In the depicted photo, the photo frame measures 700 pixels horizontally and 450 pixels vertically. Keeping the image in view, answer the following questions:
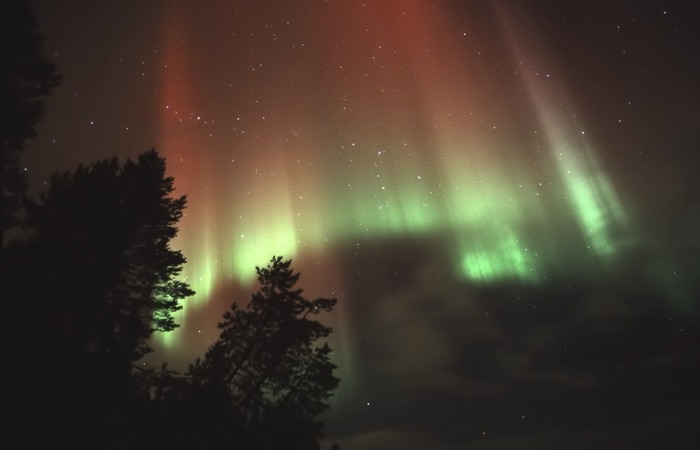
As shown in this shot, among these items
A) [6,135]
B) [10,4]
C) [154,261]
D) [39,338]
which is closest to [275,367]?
[154,261]

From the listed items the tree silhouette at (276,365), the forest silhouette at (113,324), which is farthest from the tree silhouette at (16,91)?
the tree silhouette at (276,365)

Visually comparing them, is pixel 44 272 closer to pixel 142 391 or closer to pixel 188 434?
pixel 142 391

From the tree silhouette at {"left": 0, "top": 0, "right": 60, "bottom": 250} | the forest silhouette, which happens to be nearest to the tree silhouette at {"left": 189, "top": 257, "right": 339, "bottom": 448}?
the forest silhouette

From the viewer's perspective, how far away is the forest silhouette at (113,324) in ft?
34.0

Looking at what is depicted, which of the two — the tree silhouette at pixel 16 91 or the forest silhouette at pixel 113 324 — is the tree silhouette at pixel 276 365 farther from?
the tree silhouette at pixel 16 91

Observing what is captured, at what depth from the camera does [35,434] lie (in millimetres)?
9406

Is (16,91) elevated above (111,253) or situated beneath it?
elevated above

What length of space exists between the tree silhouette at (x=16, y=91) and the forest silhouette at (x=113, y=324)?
1.1 inches

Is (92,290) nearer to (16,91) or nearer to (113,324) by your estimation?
(113,324)

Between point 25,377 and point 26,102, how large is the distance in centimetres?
726

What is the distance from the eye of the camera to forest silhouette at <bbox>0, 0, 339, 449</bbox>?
34.0 feet

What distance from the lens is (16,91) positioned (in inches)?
471

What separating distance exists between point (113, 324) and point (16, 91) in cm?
689

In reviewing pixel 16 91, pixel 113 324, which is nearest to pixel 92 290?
pixel 113 324
